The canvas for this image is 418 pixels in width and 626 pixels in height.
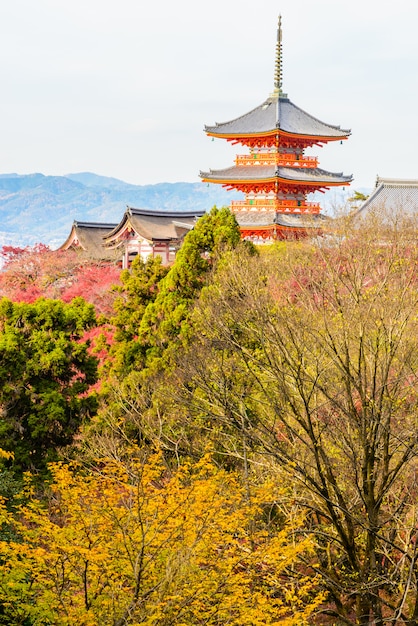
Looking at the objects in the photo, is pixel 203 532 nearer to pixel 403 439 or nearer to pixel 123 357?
pixel 403 439

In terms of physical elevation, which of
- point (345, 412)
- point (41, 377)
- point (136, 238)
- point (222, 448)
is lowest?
point (222, 448)

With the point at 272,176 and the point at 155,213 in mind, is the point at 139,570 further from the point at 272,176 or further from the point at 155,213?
the point at 155,213

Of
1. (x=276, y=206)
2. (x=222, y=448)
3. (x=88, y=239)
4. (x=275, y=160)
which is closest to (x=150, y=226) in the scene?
(x=88, y=239)

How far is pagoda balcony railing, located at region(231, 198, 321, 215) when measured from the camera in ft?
129

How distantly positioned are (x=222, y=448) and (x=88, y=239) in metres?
35.8

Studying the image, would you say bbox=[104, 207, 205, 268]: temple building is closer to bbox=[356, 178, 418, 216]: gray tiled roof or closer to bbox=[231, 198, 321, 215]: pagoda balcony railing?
bbox=[231, 198, 321, 215]: pagoda balcony railing

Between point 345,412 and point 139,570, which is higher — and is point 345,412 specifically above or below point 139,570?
above

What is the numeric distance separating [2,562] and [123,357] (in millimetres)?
8588

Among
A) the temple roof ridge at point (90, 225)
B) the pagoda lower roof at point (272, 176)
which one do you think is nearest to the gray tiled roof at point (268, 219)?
the pagoda lower roof at point (272, 176)

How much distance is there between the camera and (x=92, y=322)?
2045cm

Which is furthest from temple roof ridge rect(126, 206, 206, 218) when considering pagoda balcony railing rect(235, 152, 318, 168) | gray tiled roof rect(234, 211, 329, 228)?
gray tiled roof rect(234, 211, 329, 228)

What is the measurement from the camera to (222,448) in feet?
57.4

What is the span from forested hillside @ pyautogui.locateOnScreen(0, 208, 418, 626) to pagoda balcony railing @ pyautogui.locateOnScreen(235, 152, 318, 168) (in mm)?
15552

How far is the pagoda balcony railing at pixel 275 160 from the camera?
40469 mm
